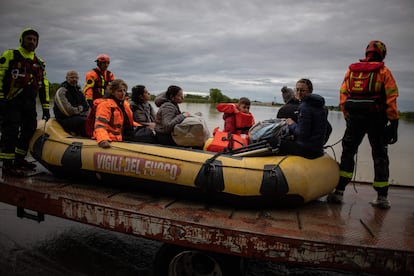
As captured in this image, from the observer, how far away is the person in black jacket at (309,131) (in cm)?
341

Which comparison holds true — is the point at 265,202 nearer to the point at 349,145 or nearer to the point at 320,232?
the point at 320,232

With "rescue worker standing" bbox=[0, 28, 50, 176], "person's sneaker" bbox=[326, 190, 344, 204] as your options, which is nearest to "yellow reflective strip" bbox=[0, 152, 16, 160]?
"rescue worker standing" bbox=[0, 28, 50, 176]

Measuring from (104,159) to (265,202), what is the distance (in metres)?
1.82

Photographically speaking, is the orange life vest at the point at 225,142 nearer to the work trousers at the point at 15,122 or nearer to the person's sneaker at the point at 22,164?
the work trousers at the point at 15,122

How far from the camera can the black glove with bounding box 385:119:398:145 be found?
3488 millimetres

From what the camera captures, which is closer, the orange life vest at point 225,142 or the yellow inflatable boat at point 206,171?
the yellow inflatable boat at point 206,171

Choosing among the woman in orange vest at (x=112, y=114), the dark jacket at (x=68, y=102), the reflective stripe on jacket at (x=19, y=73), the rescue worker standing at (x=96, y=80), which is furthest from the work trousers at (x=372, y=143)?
the rescue worker standing at (x=96, y=80)

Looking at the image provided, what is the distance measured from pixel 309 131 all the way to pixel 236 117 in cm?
174

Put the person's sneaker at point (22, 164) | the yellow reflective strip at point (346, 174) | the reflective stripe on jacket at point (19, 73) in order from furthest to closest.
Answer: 1. the person's sneaker at point (22, 164)
2. the reflective stripe on jacket at point (19, 73)
3. the yellow reflective strip at point (346, 174)

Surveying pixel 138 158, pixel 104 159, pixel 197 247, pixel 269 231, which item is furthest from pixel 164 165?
pixel 269 231

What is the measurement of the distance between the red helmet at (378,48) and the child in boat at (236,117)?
1971mm

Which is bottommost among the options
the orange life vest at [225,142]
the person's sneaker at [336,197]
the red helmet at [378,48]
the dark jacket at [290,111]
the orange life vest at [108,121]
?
the person's sneaker at [336,197]

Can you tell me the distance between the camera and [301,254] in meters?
2.49

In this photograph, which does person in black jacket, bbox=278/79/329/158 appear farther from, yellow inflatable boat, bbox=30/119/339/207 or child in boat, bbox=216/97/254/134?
child in boat, bbox=216/97/254/134
